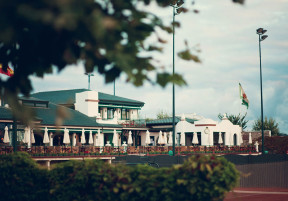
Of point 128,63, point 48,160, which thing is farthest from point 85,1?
point 48,160

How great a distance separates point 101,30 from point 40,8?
0.81 metres

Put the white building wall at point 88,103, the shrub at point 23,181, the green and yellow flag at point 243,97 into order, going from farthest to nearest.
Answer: the white building wall at point 88,103
the green and yellow flag at point 243,97
the shrub at point 23,181

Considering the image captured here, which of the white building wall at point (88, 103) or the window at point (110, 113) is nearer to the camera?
the white building wall at point (88, 103)

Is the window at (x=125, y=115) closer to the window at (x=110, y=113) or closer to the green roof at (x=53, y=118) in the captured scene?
the window at (x=110, y=113)

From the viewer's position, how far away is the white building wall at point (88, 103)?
185 ft

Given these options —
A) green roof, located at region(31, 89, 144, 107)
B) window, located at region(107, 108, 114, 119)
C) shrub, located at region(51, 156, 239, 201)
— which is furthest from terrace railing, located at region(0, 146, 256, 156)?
shrub, located at region(51, 156, 239, 201)

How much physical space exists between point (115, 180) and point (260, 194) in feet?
55.0

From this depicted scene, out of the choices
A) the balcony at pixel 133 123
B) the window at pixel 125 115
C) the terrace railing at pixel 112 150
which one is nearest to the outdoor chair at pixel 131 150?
the terrace railing at pixel 112 150

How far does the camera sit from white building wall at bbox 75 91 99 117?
2221 inches

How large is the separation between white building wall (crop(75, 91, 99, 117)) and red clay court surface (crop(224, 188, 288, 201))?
107 ft

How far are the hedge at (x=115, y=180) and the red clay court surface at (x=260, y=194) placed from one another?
12958mm

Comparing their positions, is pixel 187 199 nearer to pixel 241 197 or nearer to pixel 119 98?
pixel 241 197

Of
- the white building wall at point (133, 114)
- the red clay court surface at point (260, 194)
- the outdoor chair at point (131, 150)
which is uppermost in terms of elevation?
the white building wall at point (133, 114)

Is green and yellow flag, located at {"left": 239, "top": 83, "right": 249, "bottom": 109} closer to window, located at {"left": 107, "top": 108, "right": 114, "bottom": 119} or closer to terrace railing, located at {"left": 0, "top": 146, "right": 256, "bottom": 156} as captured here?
terrace railing, located at {"left": 0, "top": 146, "right": 256, "bottom": 156}
